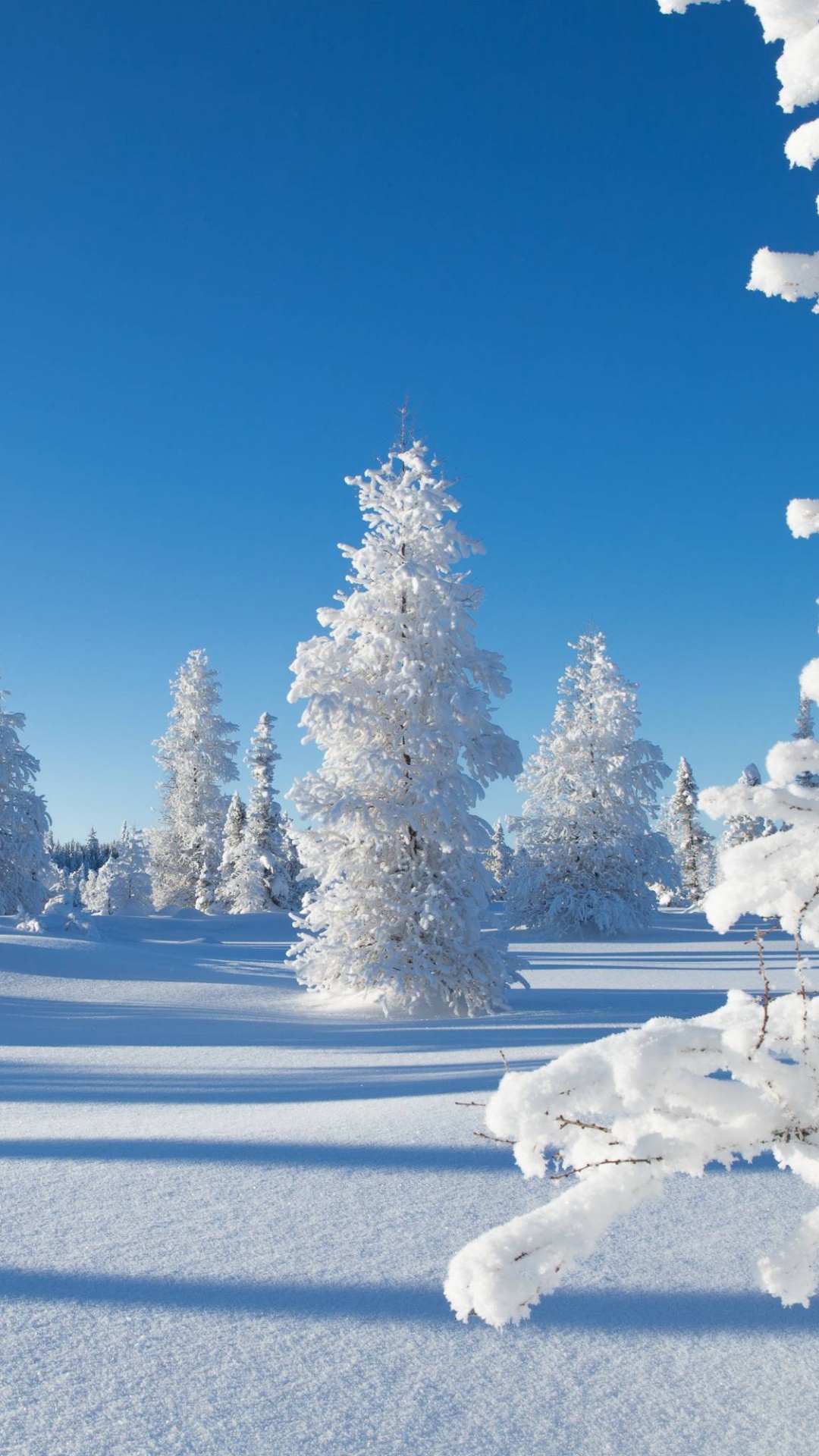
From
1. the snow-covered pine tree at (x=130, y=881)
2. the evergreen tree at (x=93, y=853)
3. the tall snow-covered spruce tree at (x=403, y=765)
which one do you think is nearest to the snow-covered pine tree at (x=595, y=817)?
the tall snow-covered spruce tree at (x=403, y=765)

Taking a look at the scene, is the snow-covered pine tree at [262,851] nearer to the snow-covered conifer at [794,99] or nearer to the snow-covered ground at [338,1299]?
the snow-covered ground at [338,1299]

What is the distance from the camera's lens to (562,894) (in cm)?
2450

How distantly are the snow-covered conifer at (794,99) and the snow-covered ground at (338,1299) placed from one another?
2621 millimetres

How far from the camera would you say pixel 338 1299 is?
271 centimetres

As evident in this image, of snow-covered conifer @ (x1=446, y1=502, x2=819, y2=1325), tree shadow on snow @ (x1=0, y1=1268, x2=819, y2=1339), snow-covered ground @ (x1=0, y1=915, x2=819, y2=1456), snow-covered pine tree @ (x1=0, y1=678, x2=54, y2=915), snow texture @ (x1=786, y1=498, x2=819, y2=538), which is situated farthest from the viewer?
snow-covered pine tree @ (x1=0, y1=678, x2=54, y2=915)

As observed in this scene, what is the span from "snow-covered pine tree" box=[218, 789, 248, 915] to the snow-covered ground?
3097 centimetres

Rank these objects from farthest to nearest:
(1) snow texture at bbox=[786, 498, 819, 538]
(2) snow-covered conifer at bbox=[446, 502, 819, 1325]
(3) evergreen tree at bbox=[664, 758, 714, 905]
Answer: (3) evergreen tree at bbox=[664, 758, 714, 905] < (1) snow texture at bbox=[786, 498, 819, 538] < (2) snow-covered conifer at bbox=[446, 502, 819, 1325]

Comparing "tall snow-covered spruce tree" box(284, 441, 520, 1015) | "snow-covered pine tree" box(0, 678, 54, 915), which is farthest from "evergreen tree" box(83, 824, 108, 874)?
"tall snow-covered spruce tree" box(284, 441, 520, 1015)

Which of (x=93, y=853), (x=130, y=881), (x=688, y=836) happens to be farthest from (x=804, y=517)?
(x=93, y=853)

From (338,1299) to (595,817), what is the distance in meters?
22.6

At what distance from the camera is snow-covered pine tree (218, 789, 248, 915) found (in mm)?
36438

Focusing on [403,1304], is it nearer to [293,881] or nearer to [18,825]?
[18,825]

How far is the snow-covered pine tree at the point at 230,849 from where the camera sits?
36438mm

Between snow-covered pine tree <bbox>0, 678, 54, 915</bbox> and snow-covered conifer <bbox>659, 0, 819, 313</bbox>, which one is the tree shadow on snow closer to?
snow-covered conifer <bbox>659, 0, 819, 313</bbox>
